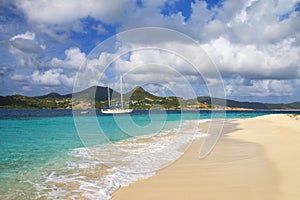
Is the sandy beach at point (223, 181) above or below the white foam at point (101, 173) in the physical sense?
above

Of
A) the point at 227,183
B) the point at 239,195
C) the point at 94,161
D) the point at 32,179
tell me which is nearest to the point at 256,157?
the point at 227,183

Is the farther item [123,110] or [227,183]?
[123,110]

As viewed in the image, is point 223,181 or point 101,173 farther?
point 101,173

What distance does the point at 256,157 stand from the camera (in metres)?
10.9

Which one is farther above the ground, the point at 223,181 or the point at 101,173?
the point at 223,181

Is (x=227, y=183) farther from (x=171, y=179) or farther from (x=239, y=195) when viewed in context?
(x=171, y=179)

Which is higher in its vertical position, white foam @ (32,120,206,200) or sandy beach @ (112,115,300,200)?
sandy beach @ (112,115,300,200)

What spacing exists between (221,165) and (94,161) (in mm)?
5229

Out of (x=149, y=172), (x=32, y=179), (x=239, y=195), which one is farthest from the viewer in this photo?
(x=149, y=172)

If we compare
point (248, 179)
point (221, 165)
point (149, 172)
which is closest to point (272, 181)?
point (248, 179)

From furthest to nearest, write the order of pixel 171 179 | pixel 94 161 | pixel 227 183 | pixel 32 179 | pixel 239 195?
1. pixel 94 161
2. pixel 32 179
3. pixel 171 179
4. pixel 227 183
5. pixel 239 195

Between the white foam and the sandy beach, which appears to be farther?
the white foam

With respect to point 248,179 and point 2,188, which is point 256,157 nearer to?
point 248,179

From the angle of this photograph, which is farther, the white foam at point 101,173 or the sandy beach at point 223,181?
the white foam at point 101,173
